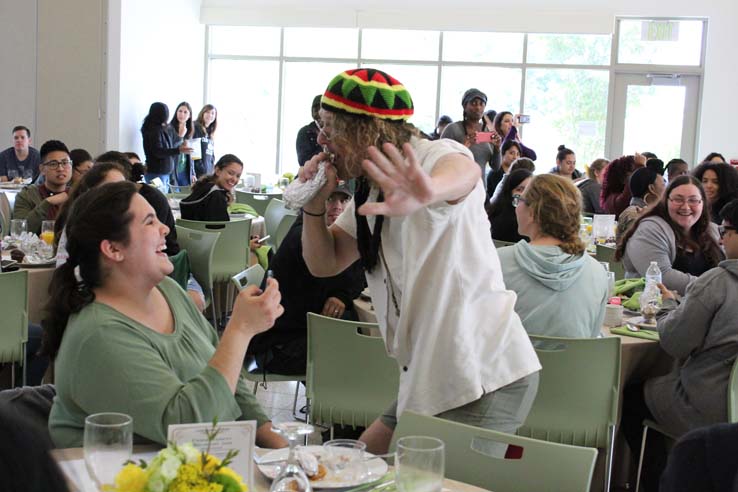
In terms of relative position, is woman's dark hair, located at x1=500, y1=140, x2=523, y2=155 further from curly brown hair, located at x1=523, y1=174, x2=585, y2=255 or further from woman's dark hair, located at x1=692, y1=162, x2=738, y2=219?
curly brown hair, located at x1=523, y1=174, x2=585, y2=255

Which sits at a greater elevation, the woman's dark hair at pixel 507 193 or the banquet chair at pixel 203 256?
the woman's dark hair at pixel 507 193

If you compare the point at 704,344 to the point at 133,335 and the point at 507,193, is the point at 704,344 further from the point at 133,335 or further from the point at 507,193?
the point at 507,193

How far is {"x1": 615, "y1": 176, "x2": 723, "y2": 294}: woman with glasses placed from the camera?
4.89 meters

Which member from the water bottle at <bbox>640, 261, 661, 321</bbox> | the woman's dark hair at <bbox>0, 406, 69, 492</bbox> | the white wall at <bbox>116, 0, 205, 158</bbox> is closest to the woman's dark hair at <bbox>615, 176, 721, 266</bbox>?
the water bottle at <bbox>640, 261, 661, 321</bbox>

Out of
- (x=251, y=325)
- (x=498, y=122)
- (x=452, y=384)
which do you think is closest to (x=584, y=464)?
(x=452, y=384)

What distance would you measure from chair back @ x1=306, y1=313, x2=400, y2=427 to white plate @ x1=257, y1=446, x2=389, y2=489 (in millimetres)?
1347

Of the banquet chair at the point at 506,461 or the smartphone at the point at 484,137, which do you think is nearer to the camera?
the banquet chair at the point at 506,461

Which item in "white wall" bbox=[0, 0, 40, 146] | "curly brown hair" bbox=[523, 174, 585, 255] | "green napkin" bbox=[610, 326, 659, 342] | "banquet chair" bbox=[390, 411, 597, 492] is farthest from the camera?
"white wall" bbox=[0, 0, 40, 146]

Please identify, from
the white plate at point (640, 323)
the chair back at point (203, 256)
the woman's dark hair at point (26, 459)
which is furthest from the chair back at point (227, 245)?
the woman's dark hair at point (26, 459)

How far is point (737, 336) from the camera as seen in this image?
10.9ft

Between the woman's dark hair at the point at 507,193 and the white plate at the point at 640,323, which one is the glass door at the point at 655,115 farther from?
the white plate at the point at 640,323

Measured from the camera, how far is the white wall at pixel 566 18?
43.6ft

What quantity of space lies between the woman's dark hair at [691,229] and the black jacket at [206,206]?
2.99 m

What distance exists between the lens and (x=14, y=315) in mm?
4023
